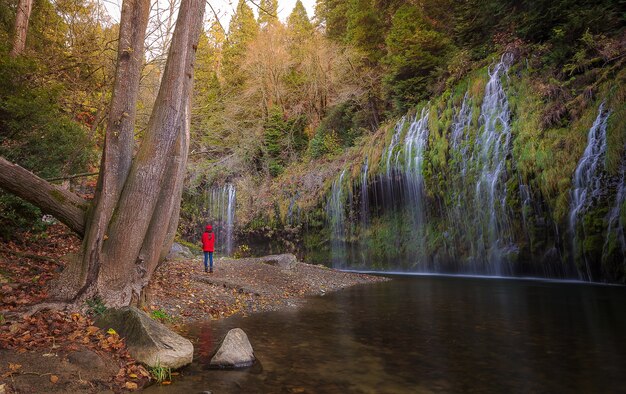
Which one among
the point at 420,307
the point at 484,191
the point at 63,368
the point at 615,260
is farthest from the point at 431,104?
the point at 63,368

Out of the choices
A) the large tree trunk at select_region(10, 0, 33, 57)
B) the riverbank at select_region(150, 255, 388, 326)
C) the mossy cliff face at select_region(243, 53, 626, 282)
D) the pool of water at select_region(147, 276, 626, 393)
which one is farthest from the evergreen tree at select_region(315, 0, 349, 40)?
the pool of water at select_region(147, 276, 626, 393)

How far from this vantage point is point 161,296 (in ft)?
25.5

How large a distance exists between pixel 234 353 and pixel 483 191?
12600 mm

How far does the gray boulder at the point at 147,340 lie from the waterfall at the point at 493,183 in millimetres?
12424

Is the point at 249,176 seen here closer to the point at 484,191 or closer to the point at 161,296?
the point at 484,191

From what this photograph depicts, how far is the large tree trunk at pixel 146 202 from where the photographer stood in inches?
214

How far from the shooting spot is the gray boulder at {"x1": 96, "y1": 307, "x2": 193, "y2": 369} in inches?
170

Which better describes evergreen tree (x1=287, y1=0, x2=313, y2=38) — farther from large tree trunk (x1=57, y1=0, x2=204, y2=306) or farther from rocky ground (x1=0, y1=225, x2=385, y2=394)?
large tree trunk (x1=57, y1=0, x2=204, y2=306)

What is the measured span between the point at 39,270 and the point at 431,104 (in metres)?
16.4

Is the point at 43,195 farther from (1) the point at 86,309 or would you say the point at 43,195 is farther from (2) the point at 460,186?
(2) the point at 460,186

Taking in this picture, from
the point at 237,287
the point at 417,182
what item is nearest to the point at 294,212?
the point at 417,182

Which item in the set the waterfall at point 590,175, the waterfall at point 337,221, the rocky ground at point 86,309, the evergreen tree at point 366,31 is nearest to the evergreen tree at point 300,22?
the evergreen tree at point 366,31

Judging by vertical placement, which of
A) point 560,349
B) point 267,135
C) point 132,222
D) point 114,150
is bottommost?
point 560,349

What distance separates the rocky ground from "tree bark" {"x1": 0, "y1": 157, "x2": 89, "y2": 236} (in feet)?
3.74
